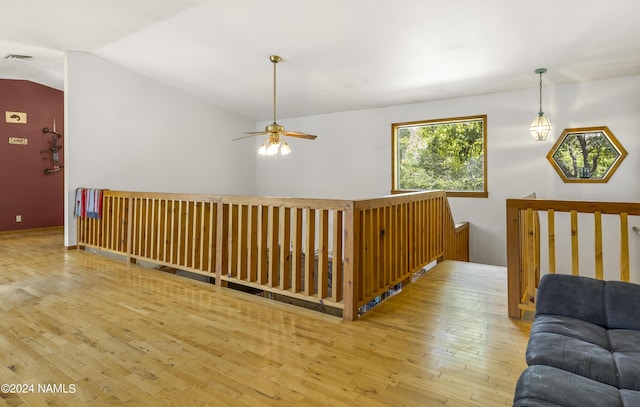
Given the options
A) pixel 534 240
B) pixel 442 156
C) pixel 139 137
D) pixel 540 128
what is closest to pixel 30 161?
pixel 139 137

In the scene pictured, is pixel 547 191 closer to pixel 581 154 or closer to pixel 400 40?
pixel 581 154

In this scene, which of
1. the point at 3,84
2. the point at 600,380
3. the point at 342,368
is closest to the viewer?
the point at 600,380

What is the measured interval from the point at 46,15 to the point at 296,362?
205 inches

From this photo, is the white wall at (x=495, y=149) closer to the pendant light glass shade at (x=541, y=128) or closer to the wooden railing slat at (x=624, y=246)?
the pendant light glass shade at (x=541, y=128)

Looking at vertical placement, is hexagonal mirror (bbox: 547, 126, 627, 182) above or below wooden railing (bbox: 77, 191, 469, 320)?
above

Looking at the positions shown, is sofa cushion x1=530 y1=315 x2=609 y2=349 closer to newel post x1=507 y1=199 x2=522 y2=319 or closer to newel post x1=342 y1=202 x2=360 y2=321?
newel post x1=507 y1=199 x2=522 y2=319

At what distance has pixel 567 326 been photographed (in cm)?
163

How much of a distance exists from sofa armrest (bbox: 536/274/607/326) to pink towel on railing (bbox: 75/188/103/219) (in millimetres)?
5434

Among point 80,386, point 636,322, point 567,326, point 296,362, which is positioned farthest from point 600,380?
point 80,386

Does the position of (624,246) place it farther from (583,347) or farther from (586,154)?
(586,154)

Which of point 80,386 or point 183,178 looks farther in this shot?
point 183,178

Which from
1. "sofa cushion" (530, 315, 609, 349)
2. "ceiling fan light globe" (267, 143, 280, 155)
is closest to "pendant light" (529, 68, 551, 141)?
"ceiling fan light globe" (267, 143, 280, 155)

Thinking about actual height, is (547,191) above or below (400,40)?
below

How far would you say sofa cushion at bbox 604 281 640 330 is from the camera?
1.64 m
